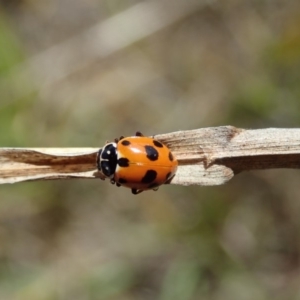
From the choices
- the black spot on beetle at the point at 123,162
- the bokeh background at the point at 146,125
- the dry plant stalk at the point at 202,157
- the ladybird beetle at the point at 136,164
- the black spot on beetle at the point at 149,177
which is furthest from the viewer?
the bokeh background at the point at 146,125

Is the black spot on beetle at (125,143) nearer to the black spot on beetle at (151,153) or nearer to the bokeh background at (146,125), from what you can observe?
the black spot on beetle at (151,153)

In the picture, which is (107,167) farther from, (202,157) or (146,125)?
(146,125)

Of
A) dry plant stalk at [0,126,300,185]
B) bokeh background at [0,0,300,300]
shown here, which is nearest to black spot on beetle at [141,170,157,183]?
dry plant stalk at [0,126,300,185]

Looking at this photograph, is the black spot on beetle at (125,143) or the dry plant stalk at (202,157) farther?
the black spot on beetle at (125,143)

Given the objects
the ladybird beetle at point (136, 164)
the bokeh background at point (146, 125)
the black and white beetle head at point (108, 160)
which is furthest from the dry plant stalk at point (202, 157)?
the bokeh background at point (146, 125)

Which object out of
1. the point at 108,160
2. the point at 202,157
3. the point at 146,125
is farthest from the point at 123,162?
the point at 146,125

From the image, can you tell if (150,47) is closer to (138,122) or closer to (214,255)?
(138,122)

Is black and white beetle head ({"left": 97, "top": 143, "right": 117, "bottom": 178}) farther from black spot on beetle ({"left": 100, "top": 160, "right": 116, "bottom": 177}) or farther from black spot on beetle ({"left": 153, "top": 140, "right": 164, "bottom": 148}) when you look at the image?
black spot on beetle ({"left": 153, "top": 140, "right": 164, "bottom": 148})

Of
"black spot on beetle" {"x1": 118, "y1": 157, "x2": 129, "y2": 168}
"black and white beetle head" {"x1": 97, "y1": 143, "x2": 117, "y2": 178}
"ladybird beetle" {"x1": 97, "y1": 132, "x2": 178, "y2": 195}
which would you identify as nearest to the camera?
"black and white beetle head" {"x1": 97, "y1": 143, "x2": 117, "y2": 178}
